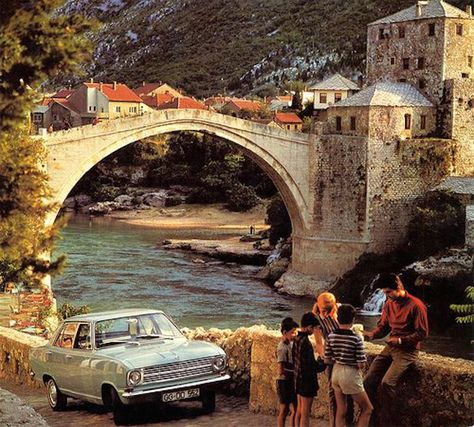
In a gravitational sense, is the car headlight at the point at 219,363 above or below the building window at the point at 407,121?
below

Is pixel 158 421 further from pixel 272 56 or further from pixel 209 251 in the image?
pixel 272 56

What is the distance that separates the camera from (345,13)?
11844 cm

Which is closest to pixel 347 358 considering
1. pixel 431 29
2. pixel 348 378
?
pixel 348 378

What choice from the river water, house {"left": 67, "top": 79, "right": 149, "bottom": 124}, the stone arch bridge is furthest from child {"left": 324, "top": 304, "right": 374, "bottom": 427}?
house {"left": 67, "top": 79, "right": 149, "bottom": 124}

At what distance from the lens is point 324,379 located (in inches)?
362

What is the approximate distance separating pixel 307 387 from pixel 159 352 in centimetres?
213

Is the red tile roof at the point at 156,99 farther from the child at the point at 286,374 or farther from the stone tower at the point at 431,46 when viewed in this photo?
the child at the point at 286,374

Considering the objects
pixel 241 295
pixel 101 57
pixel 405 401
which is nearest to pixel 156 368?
pixel 405 401

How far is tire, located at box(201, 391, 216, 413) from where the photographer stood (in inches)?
394

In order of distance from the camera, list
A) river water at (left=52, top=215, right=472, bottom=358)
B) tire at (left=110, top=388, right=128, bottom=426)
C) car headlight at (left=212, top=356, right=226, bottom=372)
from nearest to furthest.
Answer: tire at (left=110, top=388, right=128, bottom=426)
car headlight at (left=212, top=356, right=226, bottom=372)
river water at (left=52, top=215, right=472, bottom=358)

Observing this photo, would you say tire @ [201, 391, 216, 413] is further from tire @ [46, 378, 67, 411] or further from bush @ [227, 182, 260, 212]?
bush @ [227, 182, 260, 212]

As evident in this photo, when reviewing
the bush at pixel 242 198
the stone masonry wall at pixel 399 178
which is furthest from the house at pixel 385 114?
the bush at pixel 242 198

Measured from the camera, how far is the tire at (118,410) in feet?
31.8

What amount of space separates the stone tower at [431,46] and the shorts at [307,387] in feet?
→ 98.4
